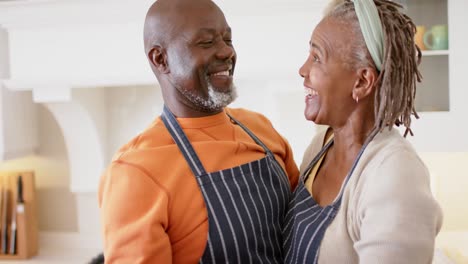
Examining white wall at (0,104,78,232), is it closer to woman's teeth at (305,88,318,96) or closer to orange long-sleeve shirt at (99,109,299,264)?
orange long-sleeve shirt at (99,109,299,264)

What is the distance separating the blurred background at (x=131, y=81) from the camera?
1946 millimetres

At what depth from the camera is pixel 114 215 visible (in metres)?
0.94

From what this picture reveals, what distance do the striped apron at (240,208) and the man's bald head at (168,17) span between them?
0.14 metres

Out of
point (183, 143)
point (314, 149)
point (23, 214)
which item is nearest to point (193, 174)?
point (183, 143)

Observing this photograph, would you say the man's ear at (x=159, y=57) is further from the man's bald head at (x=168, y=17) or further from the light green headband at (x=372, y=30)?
the light green headband at (x=372, y=30)

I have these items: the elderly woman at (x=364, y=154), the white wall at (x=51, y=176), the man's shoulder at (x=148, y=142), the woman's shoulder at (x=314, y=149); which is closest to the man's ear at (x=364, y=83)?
the elderly woman at (x=364, y=154)

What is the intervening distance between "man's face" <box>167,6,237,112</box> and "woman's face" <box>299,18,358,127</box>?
0.15m

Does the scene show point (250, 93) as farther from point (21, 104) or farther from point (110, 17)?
point (21, 104)

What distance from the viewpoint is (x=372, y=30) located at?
92 cm

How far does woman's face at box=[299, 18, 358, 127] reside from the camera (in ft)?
3.22

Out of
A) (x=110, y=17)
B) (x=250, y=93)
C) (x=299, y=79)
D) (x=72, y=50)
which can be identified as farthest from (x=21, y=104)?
(x=299, y=79)

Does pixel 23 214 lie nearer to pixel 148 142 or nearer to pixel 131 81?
pixel 131 81

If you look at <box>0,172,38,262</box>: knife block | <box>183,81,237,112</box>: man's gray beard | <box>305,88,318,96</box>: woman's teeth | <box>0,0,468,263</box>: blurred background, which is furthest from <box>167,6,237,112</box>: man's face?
<box>0,172,38,262</box>: knife block

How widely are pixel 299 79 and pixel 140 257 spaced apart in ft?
3.86
